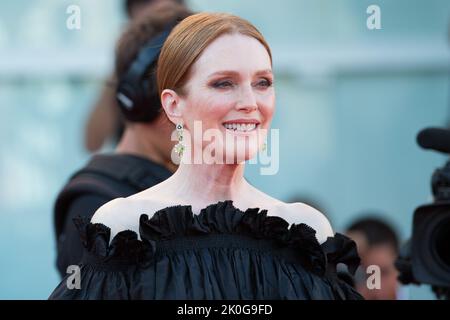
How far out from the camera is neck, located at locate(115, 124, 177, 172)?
3.92 m

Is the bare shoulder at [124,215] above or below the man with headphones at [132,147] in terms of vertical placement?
below

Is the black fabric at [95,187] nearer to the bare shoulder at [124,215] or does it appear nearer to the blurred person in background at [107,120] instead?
the bare shoulder at [124,215]

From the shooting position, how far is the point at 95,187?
3.72 metres

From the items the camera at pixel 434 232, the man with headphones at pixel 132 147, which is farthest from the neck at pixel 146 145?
the camera at pixel 434 232

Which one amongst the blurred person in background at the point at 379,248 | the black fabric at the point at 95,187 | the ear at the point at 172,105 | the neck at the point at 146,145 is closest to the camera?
the ear at the point at 172,105

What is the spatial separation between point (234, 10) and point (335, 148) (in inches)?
39.3

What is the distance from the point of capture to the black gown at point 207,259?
275 centimetres

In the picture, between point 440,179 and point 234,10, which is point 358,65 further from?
point 440,179

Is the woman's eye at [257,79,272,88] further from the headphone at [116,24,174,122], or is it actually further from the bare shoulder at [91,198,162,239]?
the headphone at [116,24,174,122]

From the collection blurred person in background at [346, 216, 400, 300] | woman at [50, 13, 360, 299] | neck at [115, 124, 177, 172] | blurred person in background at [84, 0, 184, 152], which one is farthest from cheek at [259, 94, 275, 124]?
blurred person in background at [346, 216, 400, 300]

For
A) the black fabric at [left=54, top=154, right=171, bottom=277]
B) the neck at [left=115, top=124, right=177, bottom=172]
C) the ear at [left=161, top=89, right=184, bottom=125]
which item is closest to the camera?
the ear at [left=161, top=89, right=184, bottom=125]

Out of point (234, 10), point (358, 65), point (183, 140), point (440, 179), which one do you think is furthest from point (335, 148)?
point (183, 140)

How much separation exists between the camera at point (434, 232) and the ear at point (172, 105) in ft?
2.48

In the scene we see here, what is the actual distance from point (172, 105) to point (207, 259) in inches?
13.8
